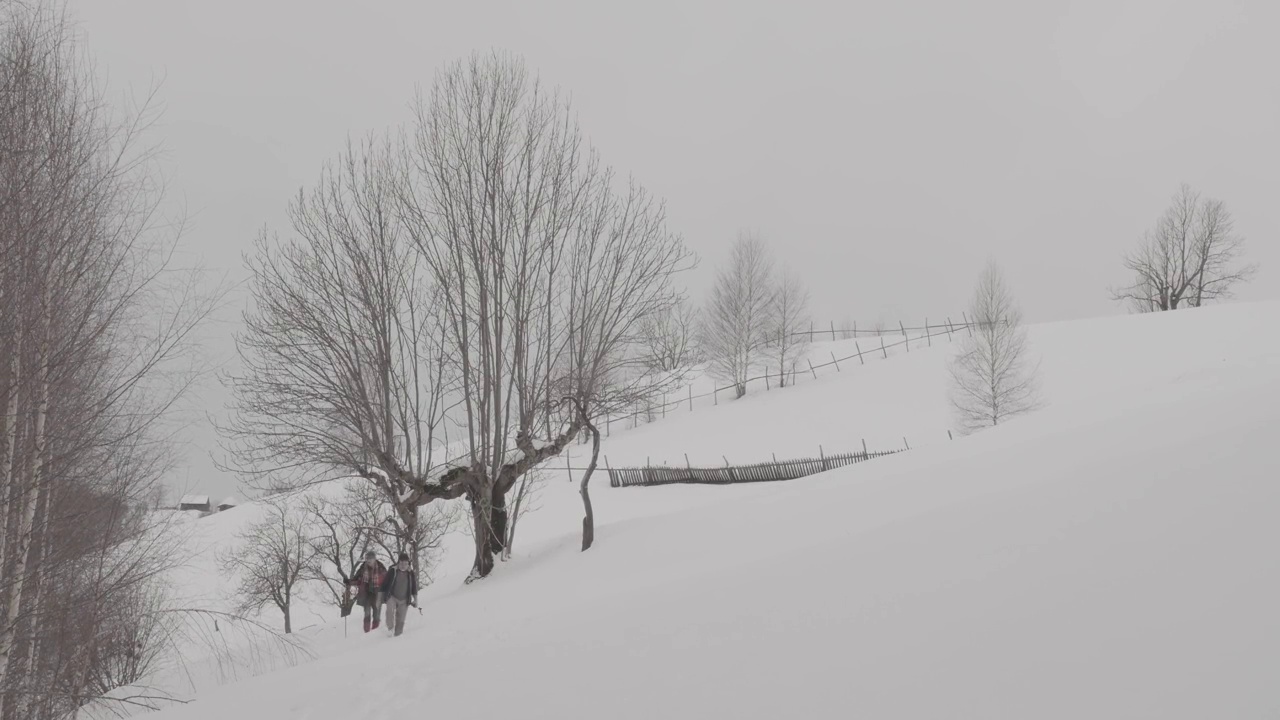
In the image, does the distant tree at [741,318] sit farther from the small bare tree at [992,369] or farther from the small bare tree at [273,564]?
the small bare tree at [273,564]

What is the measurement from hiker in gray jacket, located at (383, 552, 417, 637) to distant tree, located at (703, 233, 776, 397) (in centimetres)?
3176

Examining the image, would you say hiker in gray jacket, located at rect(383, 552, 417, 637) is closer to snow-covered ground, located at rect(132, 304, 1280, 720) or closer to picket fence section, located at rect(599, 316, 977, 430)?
snow-covered ground, located at rect(132, 304, 1280, 720)

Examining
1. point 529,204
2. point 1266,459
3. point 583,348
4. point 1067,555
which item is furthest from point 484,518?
point 1266,459

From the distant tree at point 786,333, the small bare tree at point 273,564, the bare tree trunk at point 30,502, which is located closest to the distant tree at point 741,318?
the distant tree at point 786,333

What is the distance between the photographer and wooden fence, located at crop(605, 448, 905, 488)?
21188mm

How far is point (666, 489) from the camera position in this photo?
23.6 metres

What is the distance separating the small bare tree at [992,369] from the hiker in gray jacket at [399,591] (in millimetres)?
21565

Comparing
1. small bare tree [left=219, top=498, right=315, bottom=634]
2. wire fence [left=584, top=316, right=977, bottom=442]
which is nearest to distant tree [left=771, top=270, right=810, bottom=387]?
wire fence [left=584, top=316, right=977, bottom=442]

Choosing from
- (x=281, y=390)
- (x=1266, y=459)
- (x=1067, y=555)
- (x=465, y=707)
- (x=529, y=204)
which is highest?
(x=529, y=204)

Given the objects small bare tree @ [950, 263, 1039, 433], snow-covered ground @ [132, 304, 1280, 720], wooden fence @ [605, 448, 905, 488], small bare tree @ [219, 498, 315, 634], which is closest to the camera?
snow-covered ground @ [132, 304, 1280, 720]

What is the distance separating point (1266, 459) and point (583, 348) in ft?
29.1

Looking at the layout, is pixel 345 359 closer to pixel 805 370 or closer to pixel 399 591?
pixel 399 591

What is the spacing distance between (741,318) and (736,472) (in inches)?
704

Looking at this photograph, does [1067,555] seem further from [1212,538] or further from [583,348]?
[583,348]
